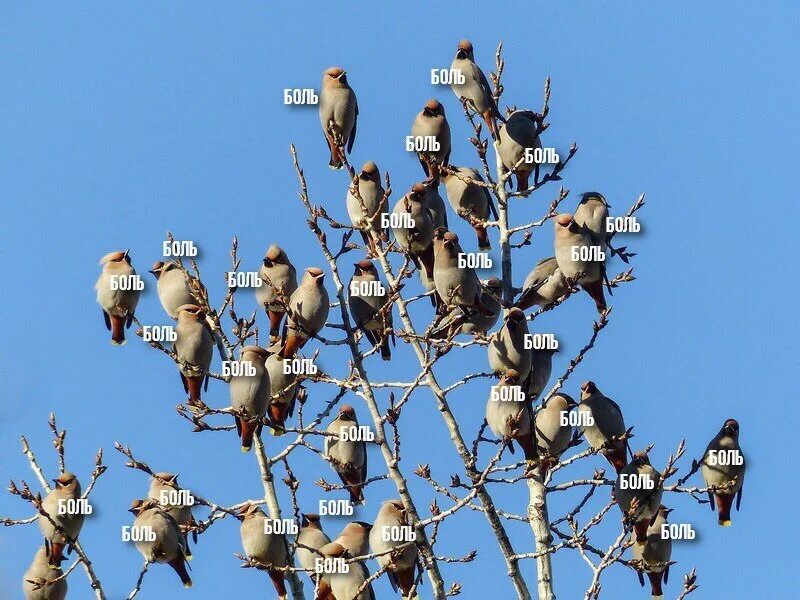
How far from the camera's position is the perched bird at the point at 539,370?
33.8 feet

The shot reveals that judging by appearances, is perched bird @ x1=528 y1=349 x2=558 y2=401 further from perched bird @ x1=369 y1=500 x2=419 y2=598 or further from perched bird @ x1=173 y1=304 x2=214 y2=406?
perched bird @ x1=173 y1=304 x2=214 y2=406

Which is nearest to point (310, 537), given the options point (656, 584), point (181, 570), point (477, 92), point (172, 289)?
point (181, 570)

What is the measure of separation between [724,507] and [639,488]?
0.89 meters

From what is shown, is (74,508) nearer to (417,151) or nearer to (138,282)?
(138,282)

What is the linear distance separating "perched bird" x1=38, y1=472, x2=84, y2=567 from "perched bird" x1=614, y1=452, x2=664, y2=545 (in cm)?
306

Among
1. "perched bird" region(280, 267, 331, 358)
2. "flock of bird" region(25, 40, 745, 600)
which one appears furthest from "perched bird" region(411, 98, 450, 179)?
"perched bird" region(280, 267, 331, 358)

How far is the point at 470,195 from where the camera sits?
1137 centimetres

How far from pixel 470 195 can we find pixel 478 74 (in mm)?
769

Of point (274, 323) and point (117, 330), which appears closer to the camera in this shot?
point (274, 323)

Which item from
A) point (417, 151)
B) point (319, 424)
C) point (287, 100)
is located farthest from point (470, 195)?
point (319, 424)

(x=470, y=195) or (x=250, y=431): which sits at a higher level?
(x=470, y=195)

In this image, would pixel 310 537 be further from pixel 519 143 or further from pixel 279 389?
pixel 519 143

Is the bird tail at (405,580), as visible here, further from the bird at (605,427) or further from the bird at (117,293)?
the bird at (117,293)

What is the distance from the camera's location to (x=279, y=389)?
33.4 feet
